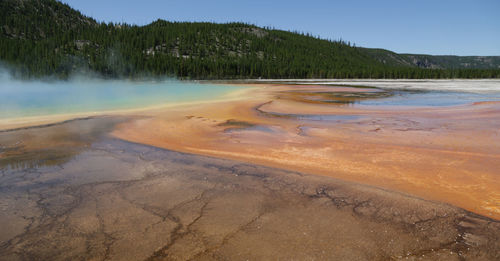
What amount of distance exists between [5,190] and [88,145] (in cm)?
346

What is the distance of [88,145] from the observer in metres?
9.13

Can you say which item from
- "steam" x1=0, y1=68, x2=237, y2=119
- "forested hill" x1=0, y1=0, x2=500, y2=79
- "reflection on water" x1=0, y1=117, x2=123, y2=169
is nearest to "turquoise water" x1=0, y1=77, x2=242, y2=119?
"steam" x1=0, y1=68, x2=237, y2=119

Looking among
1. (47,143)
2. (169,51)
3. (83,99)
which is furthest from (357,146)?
(169,51)

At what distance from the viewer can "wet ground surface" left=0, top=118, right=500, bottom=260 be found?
150 inches

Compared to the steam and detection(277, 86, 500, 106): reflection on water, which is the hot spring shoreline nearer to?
the steam

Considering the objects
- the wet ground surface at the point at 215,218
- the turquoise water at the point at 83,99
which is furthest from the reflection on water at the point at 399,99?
the wet ground surface at the point at 215,218

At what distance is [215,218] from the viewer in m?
4.68

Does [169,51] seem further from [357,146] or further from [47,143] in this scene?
[357,146]

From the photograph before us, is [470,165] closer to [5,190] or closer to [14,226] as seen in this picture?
[14,226]

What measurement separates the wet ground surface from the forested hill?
278 feet

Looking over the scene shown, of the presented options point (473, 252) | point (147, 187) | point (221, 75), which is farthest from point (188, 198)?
point (221, 75)

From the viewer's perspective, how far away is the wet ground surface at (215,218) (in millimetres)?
3805

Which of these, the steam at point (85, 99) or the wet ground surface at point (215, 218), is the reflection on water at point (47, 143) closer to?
the wet ground surface at point (215, 218)

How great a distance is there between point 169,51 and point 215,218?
4963 inches
